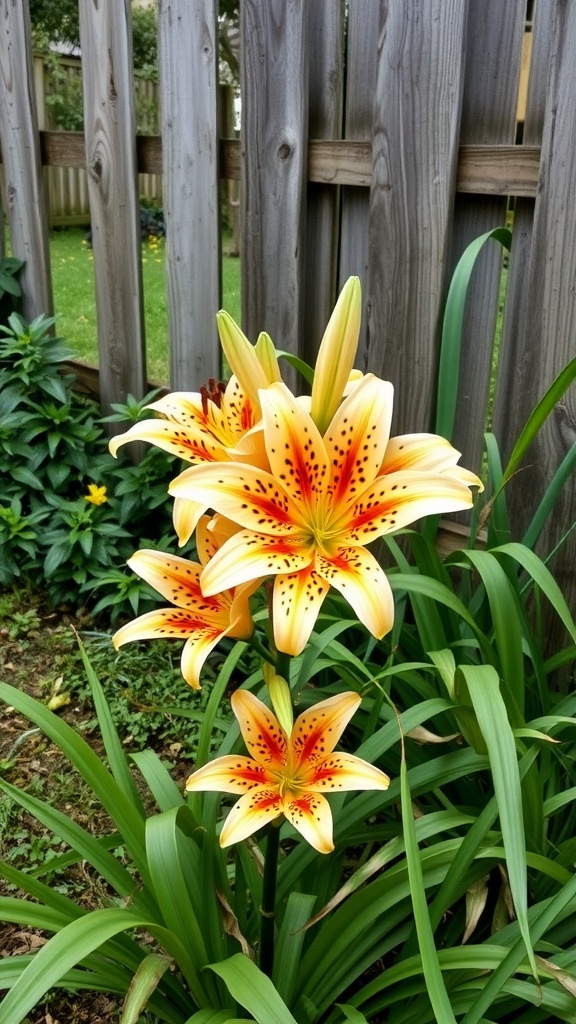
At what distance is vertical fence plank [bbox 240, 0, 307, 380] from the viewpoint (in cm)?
212

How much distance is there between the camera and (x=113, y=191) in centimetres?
275

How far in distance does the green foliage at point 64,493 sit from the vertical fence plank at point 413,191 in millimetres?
911

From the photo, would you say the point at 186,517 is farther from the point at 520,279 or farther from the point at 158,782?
the point at 520,279

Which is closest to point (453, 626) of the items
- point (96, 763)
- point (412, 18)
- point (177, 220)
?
point (96, 763)

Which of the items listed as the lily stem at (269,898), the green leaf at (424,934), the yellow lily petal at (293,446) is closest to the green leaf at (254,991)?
the lily stem at (269,898)

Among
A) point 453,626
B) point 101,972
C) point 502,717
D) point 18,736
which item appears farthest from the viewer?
point 18,736

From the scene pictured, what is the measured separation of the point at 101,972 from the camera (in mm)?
1214

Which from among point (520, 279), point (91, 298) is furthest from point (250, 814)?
point (91, 298)

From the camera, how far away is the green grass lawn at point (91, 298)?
5.36 metres

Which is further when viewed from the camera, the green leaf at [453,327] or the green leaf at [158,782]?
the green leaf at [453,327]

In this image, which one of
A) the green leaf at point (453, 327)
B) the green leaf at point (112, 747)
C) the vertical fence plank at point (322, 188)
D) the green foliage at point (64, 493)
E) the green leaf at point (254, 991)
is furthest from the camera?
the green foliage at point (64, 493)

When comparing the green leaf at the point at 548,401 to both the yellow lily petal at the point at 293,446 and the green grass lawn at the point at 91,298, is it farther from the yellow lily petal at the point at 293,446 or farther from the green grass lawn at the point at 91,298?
the green grass lawn at the point at 91,298

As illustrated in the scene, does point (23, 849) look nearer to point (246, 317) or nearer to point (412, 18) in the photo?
point (246, 317)

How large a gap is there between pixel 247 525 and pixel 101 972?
0.82 meters
